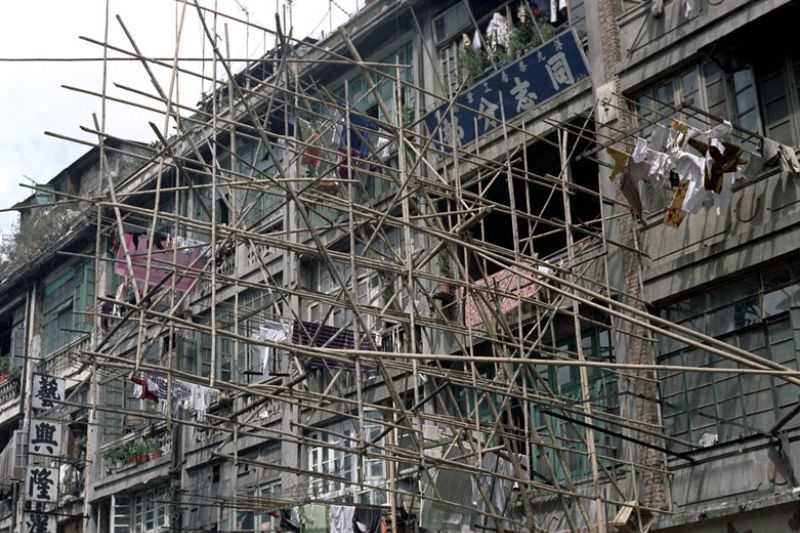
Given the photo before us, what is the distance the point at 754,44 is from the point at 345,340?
246 inches

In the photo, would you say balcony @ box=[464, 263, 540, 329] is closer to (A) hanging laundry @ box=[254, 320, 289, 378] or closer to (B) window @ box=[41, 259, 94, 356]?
(A) hanging laundry @ box=[254, 320, 289, 378]

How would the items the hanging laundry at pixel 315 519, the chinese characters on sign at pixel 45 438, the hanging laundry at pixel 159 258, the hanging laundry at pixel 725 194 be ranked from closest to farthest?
1. the hanging laundry at pixel 725 194
2. the hanging laundry at pixel 315 519
3. the hanging laundry at pixel 159 258
4. the chinese characters on sign at pixel 45 438

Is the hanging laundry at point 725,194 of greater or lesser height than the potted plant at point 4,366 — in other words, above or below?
below

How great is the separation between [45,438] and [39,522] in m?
2.13

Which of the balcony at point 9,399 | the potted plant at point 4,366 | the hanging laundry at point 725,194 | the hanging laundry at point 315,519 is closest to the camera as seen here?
the hanging laundry at point 725,194

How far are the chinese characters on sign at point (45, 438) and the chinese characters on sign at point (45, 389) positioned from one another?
0.41 meters

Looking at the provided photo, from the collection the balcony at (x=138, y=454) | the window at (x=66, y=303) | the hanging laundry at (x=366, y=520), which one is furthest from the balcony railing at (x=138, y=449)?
the hanging laundry at (x=366, y=520)

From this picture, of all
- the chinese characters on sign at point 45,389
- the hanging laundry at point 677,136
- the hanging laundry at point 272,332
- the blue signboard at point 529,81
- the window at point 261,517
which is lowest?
the window at point 261,517

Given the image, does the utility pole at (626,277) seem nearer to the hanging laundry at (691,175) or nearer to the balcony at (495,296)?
the hanging laundry at (691,175)

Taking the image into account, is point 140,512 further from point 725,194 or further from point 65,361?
point 725,194

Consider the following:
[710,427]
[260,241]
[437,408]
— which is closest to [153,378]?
[437,408]

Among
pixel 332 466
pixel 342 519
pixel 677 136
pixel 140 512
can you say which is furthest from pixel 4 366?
pixel 677 136

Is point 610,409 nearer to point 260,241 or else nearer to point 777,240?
point 777,240

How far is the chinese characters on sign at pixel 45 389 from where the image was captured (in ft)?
87.9
